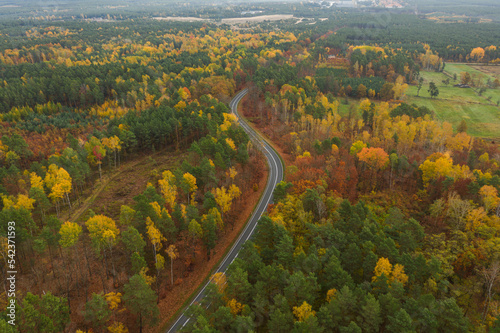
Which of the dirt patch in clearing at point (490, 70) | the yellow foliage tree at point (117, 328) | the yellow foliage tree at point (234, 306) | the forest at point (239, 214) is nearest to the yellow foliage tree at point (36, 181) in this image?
the forest at point (239, 214)

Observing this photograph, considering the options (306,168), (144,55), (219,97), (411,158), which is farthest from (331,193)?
(144,55)

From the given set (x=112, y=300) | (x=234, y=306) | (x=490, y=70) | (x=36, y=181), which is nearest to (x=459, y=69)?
(x=490, y=70)

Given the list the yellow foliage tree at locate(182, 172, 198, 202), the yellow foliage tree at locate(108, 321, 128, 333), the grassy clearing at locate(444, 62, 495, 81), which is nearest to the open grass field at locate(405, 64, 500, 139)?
the grassy clearing at locate(444, 62, 495, 81)

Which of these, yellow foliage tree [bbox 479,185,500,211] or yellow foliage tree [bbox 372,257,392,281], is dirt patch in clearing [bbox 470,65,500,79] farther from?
yellow foliage tree [bbox 372,257,392,281]

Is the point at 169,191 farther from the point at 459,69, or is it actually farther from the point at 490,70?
the point at 490,70

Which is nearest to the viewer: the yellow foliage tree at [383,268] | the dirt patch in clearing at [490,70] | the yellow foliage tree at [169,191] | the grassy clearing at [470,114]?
the yellow foliage tree at [383,268]

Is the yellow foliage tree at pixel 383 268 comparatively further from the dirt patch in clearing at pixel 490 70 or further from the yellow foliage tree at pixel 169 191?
the dirt patch in clearing at pixel 490 70
